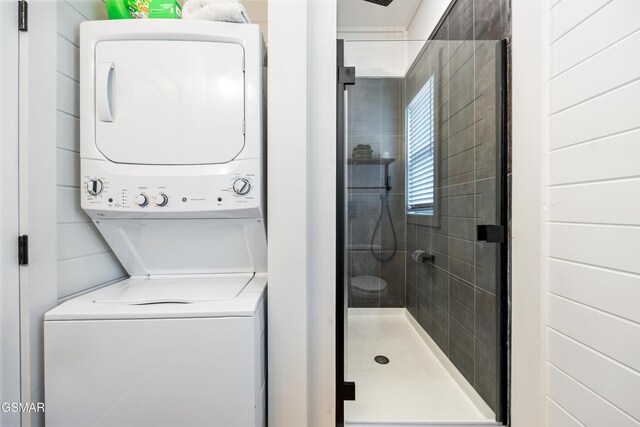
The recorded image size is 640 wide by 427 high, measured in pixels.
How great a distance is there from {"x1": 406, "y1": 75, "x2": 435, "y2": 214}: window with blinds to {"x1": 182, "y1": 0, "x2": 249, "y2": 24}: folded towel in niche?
973mm

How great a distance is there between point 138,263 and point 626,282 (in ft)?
5.91

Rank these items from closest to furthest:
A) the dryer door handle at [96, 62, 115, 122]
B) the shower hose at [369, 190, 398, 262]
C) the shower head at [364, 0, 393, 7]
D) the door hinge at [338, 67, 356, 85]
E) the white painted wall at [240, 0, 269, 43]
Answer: the dryer door handle at [96, 62, 115, 122] < the door hinge at [338, 67, 356, 85] < the shower hose at [369, 190, 398, 262] < the white painted wall at [240, 0, 269, 43] < the shower head at [364, 0, 393, 7]

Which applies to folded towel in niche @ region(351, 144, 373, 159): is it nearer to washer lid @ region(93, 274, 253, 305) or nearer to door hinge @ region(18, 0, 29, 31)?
washer lid @ region(93, 274, 253, 305)

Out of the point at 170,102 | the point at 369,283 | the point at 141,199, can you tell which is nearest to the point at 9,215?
the point at 141,199

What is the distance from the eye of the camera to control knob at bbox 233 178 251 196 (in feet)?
3.25

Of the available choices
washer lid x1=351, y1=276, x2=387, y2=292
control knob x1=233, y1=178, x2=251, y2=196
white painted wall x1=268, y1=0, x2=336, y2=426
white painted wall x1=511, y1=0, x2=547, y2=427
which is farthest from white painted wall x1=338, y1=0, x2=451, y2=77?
washer lid x1=351, y1=276, x2=387, y2=292

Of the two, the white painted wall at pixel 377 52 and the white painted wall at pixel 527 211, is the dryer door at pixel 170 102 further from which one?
the white painted wall at pixel 527 211

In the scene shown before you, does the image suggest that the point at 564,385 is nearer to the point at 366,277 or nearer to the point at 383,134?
the point at 366,277

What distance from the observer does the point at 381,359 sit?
1434 millimetres

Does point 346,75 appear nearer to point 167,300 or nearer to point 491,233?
point 491,233

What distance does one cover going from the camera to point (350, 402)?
1280mm

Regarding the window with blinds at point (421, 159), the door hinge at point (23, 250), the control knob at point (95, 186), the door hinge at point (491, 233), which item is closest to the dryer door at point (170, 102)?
the control knob at point (95, 186)

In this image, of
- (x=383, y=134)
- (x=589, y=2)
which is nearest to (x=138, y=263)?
(x=383, y=134)

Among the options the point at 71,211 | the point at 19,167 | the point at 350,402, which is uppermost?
the point at 19,167
